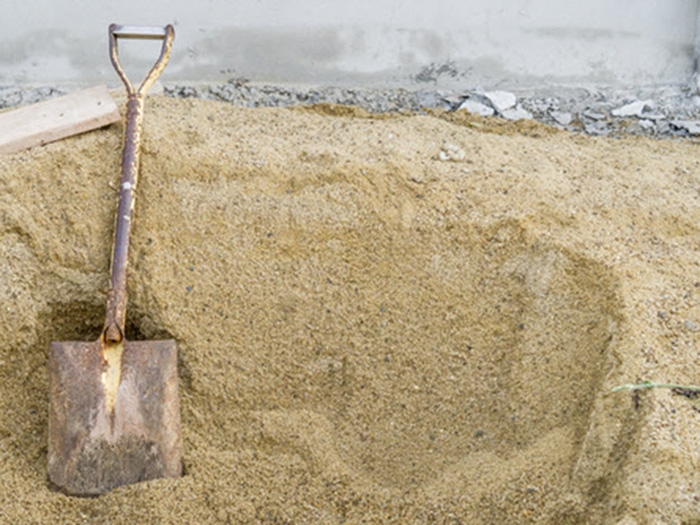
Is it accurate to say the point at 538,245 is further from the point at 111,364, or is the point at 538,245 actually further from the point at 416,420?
the point at 111,364

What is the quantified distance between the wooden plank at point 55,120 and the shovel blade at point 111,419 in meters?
0.85

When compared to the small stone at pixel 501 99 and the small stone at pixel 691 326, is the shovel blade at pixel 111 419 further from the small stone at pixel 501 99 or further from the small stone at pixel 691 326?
the small stone at pixel 501 99

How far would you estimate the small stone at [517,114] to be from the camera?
3.90m

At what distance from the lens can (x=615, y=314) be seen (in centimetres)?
244

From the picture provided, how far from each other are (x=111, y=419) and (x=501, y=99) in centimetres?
246

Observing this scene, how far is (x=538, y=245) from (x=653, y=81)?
1.85 m

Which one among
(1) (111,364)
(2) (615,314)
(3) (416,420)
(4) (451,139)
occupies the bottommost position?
(3) (416,420)

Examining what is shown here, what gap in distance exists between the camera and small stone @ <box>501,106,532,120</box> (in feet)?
12.8

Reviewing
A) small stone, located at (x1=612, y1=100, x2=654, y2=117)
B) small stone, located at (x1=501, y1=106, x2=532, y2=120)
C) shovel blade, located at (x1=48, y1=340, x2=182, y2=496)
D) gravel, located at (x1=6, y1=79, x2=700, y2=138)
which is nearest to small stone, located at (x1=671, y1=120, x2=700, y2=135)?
gravel, located at (x1=6, y1=79, x2=700, y2=138)

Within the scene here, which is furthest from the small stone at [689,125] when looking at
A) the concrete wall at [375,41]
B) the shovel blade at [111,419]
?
the shovel blade at [111,419]

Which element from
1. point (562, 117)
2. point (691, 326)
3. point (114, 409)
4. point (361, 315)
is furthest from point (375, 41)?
point (114, 409)

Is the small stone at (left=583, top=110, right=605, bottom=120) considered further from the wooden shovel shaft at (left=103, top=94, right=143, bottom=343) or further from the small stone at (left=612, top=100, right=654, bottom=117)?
the wooden shovel shaft at (left=103, top=94, right=143, bottom=343)

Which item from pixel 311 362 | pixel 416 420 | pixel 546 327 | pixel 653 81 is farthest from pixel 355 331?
pixel 653 81

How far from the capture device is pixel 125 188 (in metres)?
2.65
